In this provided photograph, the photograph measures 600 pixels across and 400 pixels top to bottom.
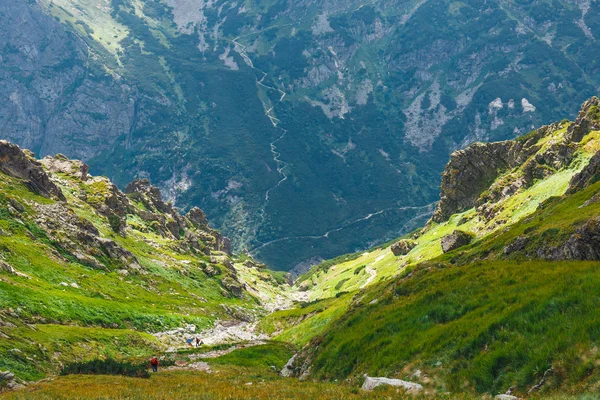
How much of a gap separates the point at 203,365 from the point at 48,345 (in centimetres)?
Result: 1313

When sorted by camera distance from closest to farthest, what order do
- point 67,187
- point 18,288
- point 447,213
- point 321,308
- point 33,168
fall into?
1. point 18,288
2. point 321,308
3. point 33,168
4. point 67,187
5. point 447,213

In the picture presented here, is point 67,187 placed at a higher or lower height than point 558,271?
lower

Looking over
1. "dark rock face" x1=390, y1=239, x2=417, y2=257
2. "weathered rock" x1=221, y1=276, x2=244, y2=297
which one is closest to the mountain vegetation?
"weathered rock" x1=221, y1=276, x2=244, y2=297

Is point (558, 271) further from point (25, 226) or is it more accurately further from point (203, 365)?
point (25, 226)

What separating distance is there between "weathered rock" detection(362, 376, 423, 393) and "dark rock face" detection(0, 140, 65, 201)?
95.7m

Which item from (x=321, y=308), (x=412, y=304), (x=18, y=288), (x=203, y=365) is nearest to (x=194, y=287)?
(x=321, y=308)

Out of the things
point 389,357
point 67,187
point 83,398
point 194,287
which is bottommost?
point 194,287

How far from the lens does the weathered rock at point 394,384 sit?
17858mm

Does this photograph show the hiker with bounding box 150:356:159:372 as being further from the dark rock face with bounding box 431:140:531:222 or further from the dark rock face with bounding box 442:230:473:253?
the dark rock face with bounding box 431:140:531:222

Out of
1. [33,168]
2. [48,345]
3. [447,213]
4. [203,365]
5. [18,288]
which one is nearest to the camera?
[48,345]

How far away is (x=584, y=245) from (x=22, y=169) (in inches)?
4201

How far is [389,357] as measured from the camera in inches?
939

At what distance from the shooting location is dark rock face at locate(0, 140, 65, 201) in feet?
313

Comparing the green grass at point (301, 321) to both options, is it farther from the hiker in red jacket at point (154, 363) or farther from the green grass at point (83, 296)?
the hiker in red jacket at point (154, 363)
